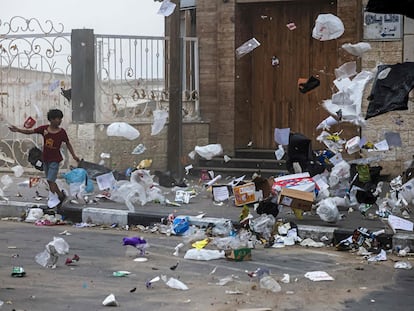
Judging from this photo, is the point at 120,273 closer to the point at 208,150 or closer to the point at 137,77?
the point at 208,150

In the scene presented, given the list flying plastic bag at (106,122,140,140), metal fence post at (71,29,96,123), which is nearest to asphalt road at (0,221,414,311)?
flying plastic bag at (106,122,140,140)

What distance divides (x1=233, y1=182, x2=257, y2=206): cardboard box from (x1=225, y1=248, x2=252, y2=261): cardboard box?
6.47ft

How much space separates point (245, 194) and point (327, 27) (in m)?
2.66

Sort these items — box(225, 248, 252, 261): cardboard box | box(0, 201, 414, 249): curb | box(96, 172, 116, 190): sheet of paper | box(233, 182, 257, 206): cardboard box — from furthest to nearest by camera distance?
box(96, 172, 116, 190): sheet of paper → box(233, 182, 257, 206): cardboard box → box(0, 201, 414, 249): curb → box(225, 248, 252, 261): cardboard box

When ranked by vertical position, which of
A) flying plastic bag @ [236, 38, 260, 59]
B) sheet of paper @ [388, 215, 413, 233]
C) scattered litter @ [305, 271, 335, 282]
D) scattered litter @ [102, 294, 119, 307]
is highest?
flying plastic bag @ [236, 38, 260, 59]

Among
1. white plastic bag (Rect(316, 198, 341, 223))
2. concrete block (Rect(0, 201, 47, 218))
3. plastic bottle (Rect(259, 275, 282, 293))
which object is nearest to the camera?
plastic bottle (Rect(259, 275, 282, 293))

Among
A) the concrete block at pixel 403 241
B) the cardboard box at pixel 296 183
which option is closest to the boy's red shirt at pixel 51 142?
the cardboard box at pixel 296 183

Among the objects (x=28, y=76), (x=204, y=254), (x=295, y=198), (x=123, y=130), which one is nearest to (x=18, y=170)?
(x=28, y=76)

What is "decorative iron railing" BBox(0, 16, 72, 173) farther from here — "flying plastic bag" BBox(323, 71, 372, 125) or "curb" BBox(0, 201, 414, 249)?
"flying plastic bag" BBox(323, 71, 372, 125)

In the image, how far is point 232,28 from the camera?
46.6 feet

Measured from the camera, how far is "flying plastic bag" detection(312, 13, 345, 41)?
10.9m

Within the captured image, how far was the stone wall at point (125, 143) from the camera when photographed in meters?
13.8

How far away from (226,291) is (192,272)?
2.75 ft

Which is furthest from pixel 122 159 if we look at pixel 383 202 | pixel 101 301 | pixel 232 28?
pixel 101 301
